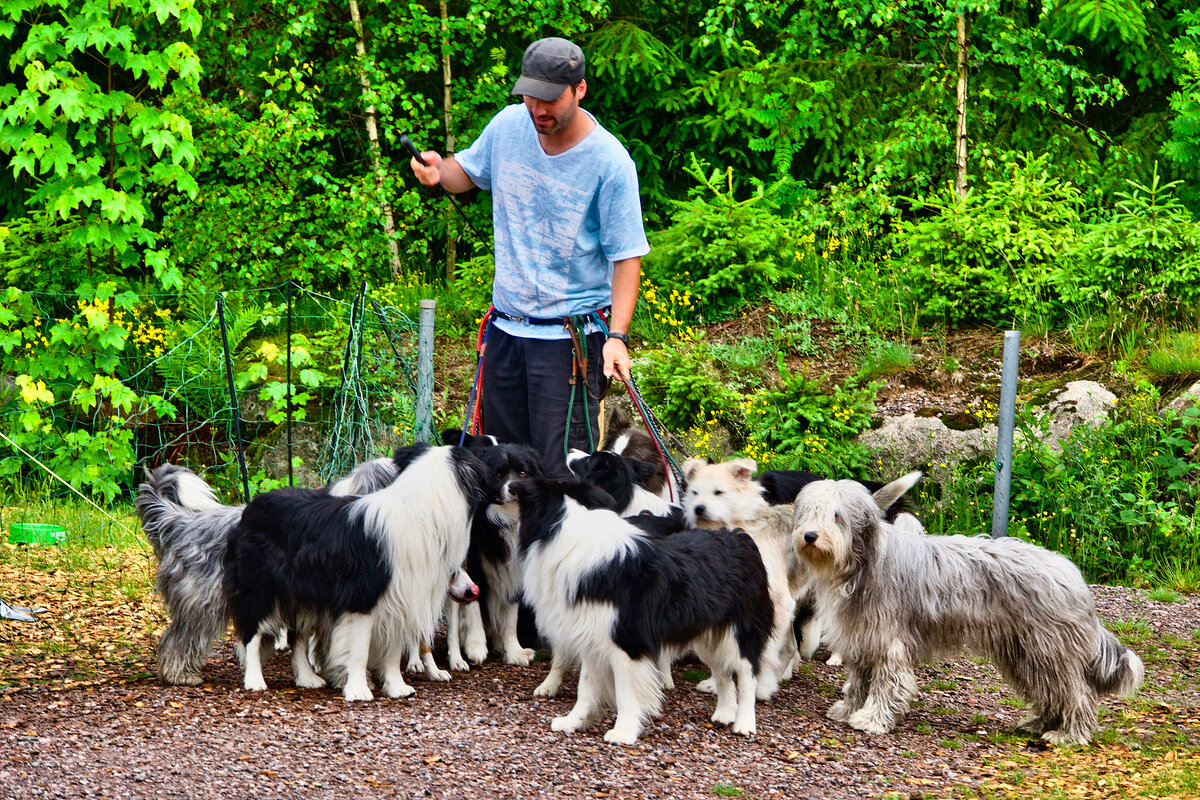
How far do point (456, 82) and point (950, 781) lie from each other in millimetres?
9042

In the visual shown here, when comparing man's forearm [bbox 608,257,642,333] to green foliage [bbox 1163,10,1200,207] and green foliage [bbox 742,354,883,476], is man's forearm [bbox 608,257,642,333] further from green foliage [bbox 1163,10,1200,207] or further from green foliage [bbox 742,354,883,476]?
green foliage [bbox 1163,10,1200,207]

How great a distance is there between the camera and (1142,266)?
8609 mm

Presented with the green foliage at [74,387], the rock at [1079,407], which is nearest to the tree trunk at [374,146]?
the green foliage at [74,387]

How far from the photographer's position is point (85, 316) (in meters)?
8.31

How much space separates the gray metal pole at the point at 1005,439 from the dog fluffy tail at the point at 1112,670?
Result: 2.55m

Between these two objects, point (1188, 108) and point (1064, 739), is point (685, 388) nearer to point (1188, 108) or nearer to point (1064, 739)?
point (1064, 739)

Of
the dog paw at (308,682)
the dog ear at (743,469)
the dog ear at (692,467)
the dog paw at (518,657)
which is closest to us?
the dog paw at (308,682)

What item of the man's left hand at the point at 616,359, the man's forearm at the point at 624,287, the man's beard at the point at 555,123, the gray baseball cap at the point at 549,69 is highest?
the gray baseball cap at the point at 549,69

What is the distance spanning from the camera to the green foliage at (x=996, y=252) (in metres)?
9.04

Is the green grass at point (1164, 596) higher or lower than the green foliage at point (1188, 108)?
lower

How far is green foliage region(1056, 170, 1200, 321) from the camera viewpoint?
8430 mm

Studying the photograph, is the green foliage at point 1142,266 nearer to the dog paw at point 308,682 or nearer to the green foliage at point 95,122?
the dog paw at point 308,682

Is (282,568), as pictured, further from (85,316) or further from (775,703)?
(85,316)

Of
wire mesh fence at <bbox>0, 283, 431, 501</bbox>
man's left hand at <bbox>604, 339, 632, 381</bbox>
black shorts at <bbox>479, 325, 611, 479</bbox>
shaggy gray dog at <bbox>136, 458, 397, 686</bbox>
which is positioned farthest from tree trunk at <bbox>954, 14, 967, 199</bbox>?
shaggy gray dog at <bbox>136, 458, 397, 686</bbox>
